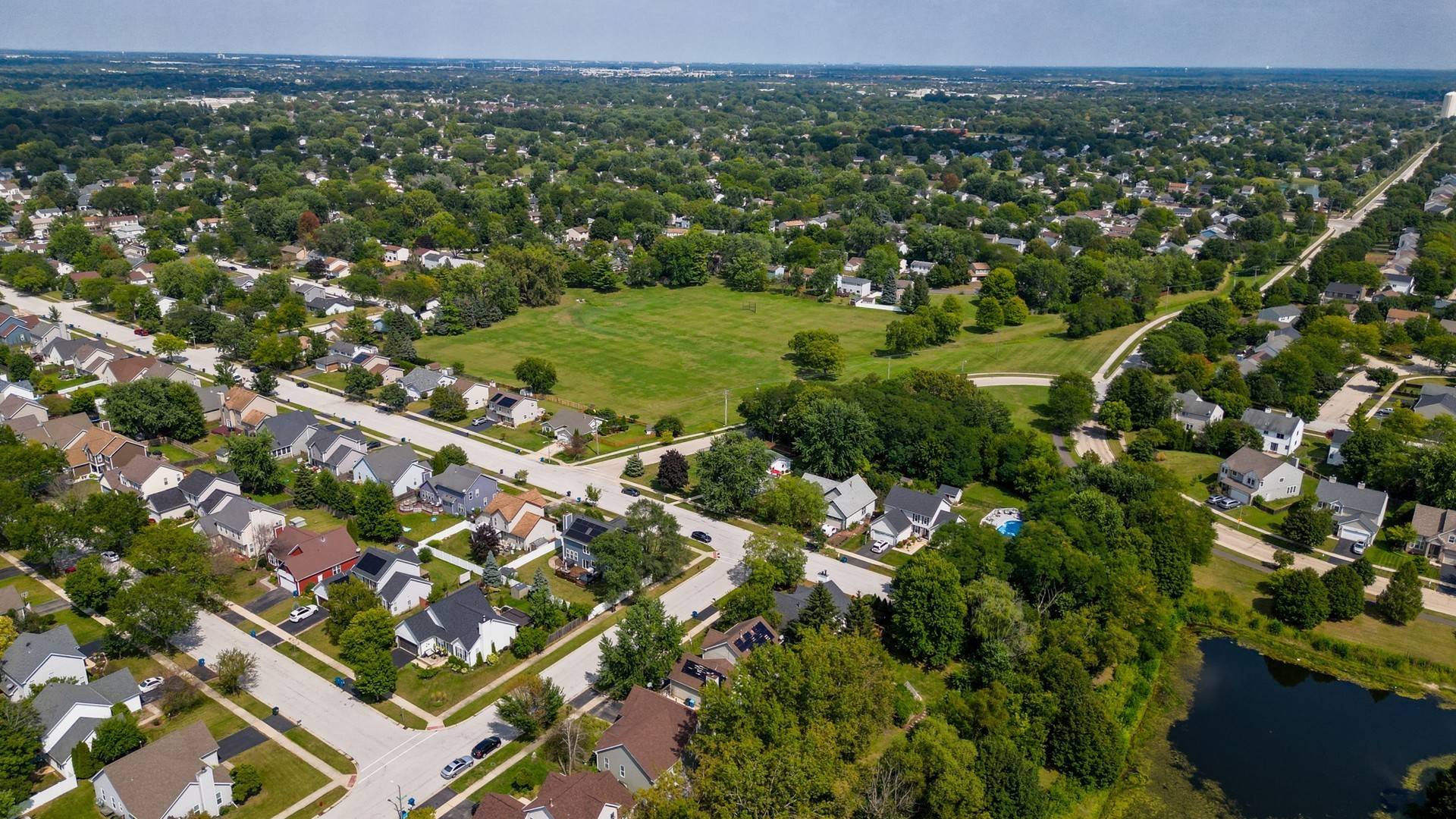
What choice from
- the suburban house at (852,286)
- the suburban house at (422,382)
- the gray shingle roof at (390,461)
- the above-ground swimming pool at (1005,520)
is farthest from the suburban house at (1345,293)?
the gray shingle roof at (390,461)

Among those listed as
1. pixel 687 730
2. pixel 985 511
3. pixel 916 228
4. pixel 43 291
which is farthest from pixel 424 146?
pixel 687 730

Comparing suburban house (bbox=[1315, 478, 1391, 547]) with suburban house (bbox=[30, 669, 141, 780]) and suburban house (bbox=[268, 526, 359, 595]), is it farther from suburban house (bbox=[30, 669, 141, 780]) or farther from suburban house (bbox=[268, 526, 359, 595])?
suburban house (bbox=[30, 669, 141, 780])

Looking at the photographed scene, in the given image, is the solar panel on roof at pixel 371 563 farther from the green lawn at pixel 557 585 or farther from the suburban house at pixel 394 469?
the suburban house at pixel 394 469

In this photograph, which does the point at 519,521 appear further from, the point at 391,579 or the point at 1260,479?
the point at 1260,479

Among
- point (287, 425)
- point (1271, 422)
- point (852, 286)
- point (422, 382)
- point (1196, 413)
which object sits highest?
point (1271, 422)

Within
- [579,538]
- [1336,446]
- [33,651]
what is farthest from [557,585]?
[1336,446]

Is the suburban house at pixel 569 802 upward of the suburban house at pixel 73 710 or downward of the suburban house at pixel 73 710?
upward

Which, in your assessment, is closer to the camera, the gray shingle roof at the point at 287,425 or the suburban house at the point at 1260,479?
the suburban house at the point at 1260,479
